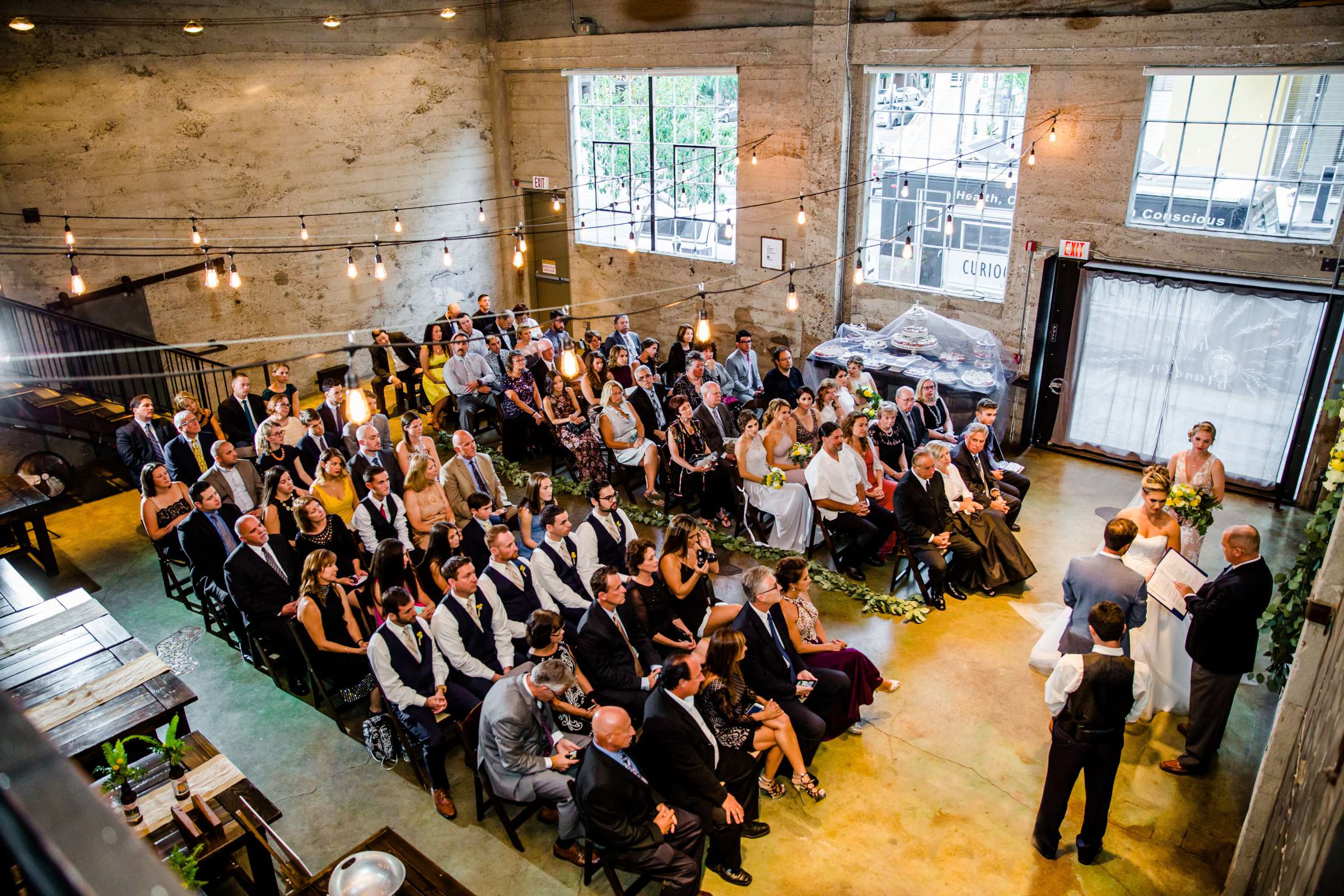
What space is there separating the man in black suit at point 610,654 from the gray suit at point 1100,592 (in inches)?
104

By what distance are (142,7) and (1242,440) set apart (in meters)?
12.5

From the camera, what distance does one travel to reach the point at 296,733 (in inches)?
237

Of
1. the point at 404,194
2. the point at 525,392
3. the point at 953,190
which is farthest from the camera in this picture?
the point at 404,194

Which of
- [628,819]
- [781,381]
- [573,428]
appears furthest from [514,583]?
[781,381]

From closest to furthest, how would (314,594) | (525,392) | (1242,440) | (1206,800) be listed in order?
(1206,800)
(314,594)
(1242,440)
(525,392)

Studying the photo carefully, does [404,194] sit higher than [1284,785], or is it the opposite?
[404,194]

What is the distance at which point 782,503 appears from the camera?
789cm

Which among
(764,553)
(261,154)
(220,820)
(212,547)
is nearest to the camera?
(220,820)

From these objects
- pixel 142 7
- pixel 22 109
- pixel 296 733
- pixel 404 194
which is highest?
pixel 142 7

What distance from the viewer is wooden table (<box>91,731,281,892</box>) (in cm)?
431

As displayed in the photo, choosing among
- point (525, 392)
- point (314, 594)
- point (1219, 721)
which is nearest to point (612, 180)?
point (525, 392)

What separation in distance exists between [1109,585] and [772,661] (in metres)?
2.09

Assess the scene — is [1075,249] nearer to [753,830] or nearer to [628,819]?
[753,830]

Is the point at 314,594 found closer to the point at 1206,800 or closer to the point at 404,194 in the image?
the point at 1206,800
